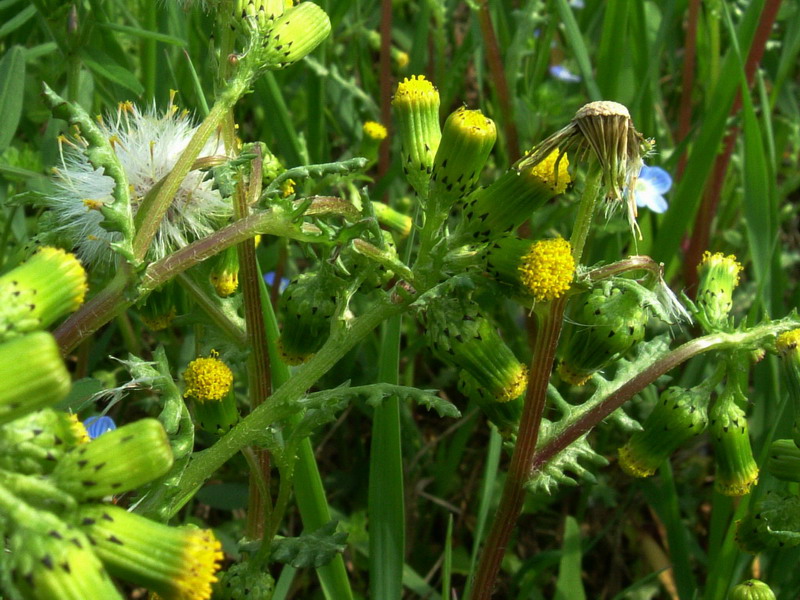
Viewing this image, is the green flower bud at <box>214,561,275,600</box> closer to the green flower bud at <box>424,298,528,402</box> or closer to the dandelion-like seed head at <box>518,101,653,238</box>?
the green flower bud at <box>424,298,528,402</box>

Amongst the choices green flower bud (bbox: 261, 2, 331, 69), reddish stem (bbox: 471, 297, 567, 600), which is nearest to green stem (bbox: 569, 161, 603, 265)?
reddish stem (bbox: 471, 297, 567, 600)

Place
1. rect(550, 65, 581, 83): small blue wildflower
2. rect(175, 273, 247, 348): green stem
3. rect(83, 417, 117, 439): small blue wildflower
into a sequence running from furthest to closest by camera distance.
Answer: rect(550, 65, 581, 83): small blue wildflower → rect(83, 417, 117, 439): small blue wildflower → rect(175, 273, 247, 348): green stem

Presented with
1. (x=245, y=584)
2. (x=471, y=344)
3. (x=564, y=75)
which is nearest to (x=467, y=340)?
(x=471, y=344)

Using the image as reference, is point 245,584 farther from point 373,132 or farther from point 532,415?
point 373,132

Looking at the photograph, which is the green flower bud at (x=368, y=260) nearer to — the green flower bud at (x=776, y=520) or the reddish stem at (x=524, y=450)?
the reddish stem at (x=524, y=450)

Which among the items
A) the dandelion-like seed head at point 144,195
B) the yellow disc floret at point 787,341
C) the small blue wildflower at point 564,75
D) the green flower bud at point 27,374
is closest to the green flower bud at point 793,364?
the yellow disc floret at point 787,341

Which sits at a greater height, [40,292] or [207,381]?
[40,292]

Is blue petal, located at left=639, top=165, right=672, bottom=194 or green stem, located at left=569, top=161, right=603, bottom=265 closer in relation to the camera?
green stem, located at left=569, top=161, right=603, bottom=265
